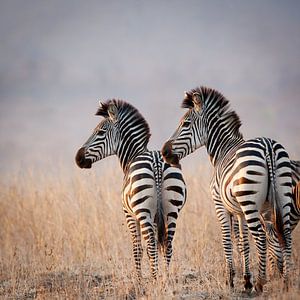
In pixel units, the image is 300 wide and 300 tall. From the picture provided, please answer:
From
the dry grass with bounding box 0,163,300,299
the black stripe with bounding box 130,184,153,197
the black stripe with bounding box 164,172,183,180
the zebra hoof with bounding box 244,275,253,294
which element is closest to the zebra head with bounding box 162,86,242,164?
the black stripe with bounding box 164,172,183,180

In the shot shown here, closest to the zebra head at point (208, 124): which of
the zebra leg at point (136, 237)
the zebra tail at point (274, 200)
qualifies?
the zebra leg at point (136, 237)

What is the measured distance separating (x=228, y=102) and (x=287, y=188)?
5.75 feet

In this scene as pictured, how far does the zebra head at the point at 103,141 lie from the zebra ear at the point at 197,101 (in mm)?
1214

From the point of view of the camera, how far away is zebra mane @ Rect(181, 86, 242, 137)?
23.1 feet

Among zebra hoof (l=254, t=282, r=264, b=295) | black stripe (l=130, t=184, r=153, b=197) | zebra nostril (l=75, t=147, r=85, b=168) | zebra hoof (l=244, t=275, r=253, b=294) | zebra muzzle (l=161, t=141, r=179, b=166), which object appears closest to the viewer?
zebra hoof (l=254, t=282, r=264, b=295)

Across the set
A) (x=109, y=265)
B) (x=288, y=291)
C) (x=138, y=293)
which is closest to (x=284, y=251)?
(x=288, y=291)

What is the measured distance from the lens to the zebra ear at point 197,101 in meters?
6.95

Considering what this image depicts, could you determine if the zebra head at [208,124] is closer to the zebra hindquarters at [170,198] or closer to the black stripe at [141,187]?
the zebra hindquarters at [170,198]

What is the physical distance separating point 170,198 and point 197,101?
1404 mm

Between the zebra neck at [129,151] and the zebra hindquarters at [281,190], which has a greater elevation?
the zebra neck at [129,151]

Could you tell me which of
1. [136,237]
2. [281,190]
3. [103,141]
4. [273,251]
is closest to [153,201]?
[136,237]

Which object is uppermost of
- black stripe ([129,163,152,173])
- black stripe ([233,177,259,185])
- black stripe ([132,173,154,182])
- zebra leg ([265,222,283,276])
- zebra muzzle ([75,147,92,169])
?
zebra muzzle ([75,147,92,169])

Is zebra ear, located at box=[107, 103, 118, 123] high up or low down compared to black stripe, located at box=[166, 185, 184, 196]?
up

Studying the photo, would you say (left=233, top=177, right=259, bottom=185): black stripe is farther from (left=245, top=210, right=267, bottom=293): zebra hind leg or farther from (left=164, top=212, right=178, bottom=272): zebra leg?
(left=164, top=212, right=178, bottom=272): zebra leg
